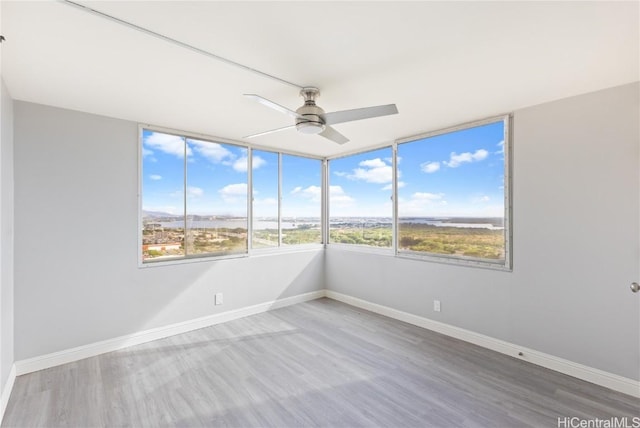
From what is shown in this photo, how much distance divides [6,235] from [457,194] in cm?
412

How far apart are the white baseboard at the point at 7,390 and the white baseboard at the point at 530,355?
11.9 ft

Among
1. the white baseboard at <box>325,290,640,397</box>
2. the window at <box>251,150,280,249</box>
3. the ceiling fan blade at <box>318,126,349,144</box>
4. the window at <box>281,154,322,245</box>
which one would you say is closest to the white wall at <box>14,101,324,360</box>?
the window at <box>251,150,280,249</box>

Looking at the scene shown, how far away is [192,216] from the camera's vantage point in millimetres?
3590

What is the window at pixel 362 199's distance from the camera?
4.13 m

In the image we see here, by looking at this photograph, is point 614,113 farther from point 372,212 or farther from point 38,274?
point 38,274

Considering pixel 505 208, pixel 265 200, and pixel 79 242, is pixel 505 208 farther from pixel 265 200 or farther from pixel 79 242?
pixel 79 242

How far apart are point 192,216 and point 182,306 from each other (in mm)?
1070

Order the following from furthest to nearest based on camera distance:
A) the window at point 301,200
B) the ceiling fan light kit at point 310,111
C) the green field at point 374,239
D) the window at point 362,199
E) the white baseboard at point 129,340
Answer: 1. the window at point 301,200
2. the window at point 362,199
3. the green field at point 374,239
4. the white baseboard at point 129,340
5. the ceiling fan light kit at point 310,111

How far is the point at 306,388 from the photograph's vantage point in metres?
2.32

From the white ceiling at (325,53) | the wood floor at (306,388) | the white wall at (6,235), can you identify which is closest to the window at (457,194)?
the white ceiling at (325,53)

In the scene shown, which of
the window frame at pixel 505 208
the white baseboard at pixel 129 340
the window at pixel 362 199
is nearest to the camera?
the white baseboard at pixel 129 340

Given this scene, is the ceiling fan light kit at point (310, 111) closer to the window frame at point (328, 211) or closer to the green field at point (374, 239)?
the window frame at point (328, 211)

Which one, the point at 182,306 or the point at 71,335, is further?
the point at 182,306

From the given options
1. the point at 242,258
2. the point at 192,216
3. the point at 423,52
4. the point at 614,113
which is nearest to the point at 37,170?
the point at 192,216
